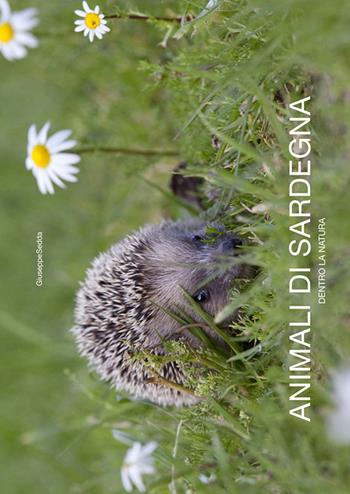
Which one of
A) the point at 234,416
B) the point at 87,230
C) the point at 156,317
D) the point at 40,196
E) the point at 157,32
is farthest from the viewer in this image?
the point at 40,196

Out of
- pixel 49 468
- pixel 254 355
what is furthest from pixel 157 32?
pixel 49 468

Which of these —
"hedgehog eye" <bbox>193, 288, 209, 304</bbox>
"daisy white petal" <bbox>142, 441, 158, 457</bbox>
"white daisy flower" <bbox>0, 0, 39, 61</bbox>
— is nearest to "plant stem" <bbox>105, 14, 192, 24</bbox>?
"white daisy flower" <bbox>0, 0, 39, 61</bbox>

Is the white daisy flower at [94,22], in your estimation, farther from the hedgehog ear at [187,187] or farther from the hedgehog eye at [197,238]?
the hedgehog eye at [197,238]

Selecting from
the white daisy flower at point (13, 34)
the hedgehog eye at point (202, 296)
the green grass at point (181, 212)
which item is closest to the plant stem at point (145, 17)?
the green grass at point (181, 212)

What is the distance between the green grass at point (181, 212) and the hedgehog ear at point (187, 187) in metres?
0.21

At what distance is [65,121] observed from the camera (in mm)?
5859

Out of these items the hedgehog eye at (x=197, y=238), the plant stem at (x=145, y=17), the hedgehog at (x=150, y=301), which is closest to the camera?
the plant stem at (x=145, y=17)

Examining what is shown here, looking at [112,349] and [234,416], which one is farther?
[112,349]

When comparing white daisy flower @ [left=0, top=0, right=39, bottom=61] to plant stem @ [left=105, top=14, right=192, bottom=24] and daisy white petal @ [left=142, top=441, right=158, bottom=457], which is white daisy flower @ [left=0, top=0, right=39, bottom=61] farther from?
daisy white petal @ [left=142, top=441, right=158, bottom=457]

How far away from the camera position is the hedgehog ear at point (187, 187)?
455 centimetres

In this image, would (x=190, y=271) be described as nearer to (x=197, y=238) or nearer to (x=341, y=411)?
(x=197, y=238)

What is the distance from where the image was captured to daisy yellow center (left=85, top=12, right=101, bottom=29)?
3449 millimetres

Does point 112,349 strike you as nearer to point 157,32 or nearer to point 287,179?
point 287,179

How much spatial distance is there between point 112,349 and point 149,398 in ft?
1.53
